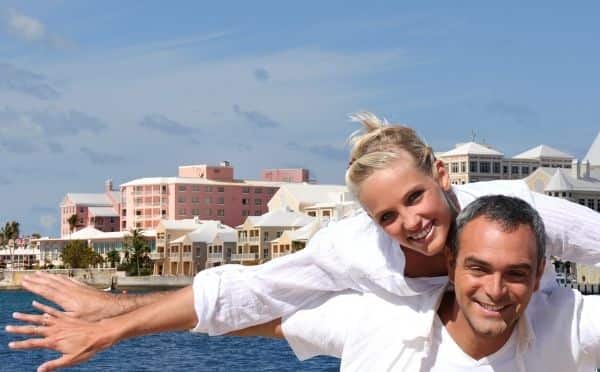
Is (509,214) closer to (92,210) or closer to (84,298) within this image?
(84,298)

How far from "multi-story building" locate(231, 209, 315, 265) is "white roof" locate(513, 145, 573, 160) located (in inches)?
891

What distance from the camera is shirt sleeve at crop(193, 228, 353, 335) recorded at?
3.53 meters

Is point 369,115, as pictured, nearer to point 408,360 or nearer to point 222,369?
point 408,360

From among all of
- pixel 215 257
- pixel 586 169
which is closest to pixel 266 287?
pixel 586 169

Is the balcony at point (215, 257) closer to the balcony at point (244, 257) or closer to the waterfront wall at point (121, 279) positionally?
the balcony at point (244, 257)

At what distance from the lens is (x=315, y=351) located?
11.8 feet

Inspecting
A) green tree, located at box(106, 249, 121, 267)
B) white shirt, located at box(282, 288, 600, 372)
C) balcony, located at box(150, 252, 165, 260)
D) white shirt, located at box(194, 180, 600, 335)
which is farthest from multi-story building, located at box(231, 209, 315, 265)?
white shirt, located at box(282, 288, 600, 372)

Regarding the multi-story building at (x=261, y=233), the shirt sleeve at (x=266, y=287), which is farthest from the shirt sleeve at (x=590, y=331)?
the multi-story building at (x=261, y=233)

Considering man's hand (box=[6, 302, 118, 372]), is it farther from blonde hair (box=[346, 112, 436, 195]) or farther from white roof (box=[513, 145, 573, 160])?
white roof (box=[513, 145, 573, 160])

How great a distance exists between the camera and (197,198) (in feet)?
512

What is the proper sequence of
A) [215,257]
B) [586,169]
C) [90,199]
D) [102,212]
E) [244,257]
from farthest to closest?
1. [90,199]
2. [102,212]
3. [215,257]
4. [244,257]
5. [586,169]

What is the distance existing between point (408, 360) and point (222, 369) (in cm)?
3856

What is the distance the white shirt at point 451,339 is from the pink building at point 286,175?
169m

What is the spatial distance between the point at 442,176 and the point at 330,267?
1.30 feet
